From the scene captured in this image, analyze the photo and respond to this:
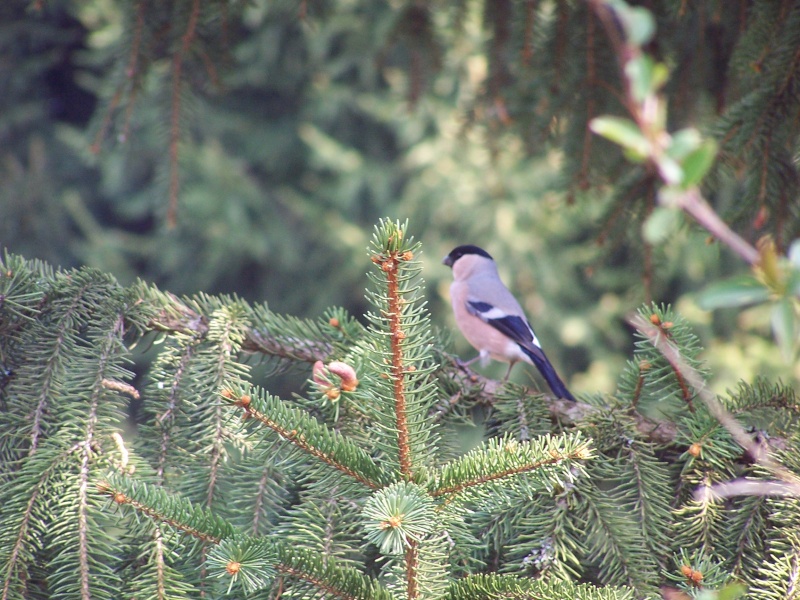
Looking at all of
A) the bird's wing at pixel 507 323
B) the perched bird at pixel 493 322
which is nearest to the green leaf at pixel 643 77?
the perched bird at pixel 493 322

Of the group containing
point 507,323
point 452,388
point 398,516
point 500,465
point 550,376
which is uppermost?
point 507,323

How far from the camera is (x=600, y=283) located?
796 centimetres

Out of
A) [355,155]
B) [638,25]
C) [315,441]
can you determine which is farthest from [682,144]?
[355,155]

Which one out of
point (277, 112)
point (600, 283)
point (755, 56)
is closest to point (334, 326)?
point (755, 56)

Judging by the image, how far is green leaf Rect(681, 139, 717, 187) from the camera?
768 millimetres

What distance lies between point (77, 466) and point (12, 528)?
16 cm

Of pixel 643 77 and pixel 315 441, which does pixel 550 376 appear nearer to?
pixel 315 441

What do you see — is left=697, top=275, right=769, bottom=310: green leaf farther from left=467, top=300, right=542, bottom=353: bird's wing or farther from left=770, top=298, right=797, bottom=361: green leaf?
left=467, top=300, right=542, bottom=353: bird's wing

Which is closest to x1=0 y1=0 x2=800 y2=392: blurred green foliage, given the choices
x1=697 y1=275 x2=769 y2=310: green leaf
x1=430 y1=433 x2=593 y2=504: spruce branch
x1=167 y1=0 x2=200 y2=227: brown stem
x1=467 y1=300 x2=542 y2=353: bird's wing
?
x1=167 y1=0 x2=200 y2=227: brown stem

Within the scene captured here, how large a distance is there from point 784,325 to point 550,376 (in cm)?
230

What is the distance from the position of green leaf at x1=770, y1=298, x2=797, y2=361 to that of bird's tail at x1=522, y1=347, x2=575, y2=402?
5.66 ft

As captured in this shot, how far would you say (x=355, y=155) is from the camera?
9.07 m

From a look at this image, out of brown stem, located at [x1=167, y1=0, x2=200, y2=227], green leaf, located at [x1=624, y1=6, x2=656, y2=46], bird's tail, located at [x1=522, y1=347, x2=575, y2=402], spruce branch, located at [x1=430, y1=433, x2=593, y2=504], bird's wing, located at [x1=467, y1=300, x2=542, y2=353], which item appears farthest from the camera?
bird's wing, located at [x1=467, y1=300, x2=542, y2=353]

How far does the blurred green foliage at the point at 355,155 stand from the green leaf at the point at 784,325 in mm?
1878
